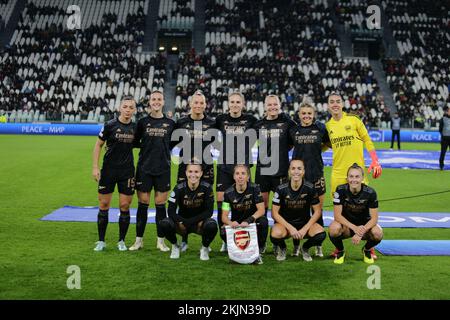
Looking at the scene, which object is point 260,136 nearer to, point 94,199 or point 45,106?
point 94,199

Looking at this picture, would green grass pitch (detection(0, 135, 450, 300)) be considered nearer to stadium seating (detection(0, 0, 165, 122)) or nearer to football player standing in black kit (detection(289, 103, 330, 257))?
football player standing in black kit (detection(289, 103, 330, 257))

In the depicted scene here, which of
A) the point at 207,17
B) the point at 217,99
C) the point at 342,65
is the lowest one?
the point at 217,99

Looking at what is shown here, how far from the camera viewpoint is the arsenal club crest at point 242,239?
5.98 metres

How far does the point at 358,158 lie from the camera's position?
22.2 feet

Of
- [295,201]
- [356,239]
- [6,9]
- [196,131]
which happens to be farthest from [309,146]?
[6,9]

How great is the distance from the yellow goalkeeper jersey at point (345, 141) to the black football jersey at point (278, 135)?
62cm

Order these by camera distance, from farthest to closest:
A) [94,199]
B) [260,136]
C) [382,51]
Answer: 1. [382,51]
2. [94,199]
3. [260,136]

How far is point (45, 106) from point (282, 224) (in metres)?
28.7

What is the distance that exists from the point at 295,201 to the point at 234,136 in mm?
1132

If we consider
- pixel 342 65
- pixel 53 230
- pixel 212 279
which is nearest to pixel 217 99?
pixel 342 65

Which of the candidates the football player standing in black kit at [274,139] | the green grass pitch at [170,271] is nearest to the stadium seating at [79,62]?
the green grass pitch at [170,271]

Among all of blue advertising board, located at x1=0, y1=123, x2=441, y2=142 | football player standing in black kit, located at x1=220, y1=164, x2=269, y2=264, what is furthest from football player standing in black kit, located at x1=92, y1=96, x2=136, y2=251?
blue advertising board, located at x1=0, y1=123, x2=441, y2=142

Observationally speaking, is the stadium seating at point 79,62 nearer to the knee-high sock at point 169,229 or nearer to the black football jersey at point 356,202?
the knee-high sock at point 169,229

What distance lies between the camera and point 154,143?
21.4 ft
